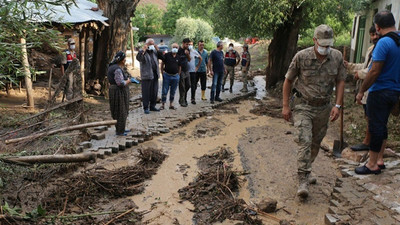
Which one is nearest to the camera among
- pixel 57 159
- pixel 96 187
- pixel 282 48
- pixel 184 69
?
pixel 57 159

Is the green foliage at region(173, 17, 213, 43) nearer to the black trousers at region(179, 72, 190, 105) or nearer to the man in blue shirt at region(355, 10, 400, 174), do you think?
the black trousers at region(179, 72, 190, 105)

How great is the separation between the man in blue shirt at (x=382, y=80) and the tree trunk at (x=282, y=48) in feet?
26.4

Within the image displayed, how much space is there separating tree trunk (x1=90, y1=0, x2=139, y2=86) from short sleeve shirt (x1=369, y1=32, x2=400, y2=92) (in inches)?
339

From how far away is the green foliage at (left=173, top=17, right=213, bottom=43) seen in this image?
93.5ft

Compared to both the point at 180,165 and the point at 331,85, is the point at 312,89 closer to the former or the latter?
the point at 331,85

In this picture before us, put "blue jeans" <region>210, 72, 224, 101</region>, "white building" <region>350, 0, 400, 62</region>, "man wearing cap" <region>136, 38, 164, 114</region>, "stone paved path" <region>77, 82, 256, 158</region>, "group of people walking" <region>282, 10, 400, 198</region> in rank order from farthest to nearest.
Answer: "white building" <region>350, 0, 400, 62</region> → "blue jeans" <region>210, 72, 224, 101</region> → "man wearing cap" <region>136, 38, 164, 114</region> → "stone paved path" <region>77, 82, 256, 158</region> → "group of people walking" <region>282, 10, 400, 198</region>

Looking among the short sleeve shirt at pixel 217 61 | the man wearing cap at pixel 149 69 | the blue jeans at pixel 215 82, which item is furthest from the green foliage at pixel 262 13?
the man wearing cap at pixel 149 69

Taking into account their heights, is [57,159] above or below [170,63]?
below

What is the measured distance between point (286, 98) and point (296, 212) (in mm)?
1397

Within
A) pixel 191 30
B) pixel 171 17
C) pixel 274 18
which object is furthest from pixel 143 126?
pixel 171 17

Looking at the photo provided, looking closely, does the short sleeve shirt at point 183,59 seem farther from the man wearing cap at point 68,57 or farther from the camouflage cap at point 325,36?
the camouflage cap at point 325,36

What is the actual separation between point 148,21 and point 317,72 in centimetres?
3146

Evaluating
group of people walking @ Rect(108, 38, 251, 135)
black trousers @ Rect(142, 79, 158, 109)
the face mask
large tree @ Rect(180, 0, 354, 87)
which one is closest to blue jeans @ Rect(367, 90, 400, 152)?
the face mask

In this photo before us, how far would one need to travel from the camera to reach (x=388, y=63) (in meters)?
4.19
